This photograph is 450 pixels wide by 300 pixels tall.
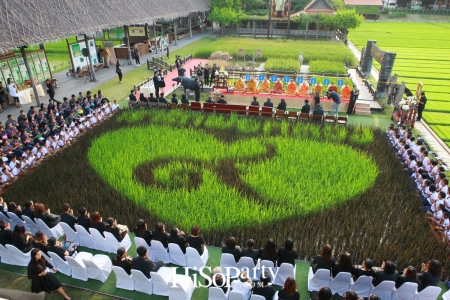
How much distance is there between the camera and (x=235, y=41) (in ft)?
102

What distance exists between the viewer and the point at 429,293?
523 cm

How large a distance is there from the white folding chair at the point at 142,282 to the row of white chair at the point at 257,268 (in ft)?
4.63

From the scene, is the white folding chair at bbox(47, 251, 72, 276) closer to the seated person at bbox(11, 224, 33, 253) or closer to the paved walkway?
the seated person at bbox(11, 224, 33, 253)

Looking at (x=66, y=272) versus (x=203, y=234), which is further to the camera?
(x=203, y=234)

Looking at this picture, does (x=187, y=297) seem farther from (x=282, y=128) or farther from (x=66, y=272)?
(x=282, y=128)

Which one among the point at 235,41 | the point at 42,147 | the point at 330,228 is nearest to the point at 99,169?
the point at 42,147

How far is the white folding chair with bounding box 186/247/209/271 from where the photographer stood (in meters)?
6.13

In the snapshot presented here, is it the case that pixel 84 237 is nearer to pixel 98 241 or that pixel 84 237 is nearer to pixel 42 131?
pixel 98 241

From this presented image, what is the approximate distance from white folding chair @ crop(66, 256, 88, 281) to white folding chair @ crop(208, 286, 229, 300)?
2.54 m

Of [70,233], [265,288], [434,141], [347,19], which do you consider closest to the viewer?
[265,288]

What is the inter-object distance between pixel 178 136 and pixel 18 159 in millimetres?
5209

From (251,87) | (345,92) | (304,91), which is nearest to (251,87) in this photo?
(251,87)

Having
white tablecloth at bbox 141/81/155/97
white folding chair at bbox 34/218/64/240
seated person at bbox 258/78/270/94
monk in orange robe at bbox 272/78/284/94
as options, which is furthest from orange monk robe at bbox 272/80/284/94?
white folding chair at bbox 34/218/64/240

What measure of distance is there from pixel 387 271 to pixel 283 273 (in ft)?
5.86
